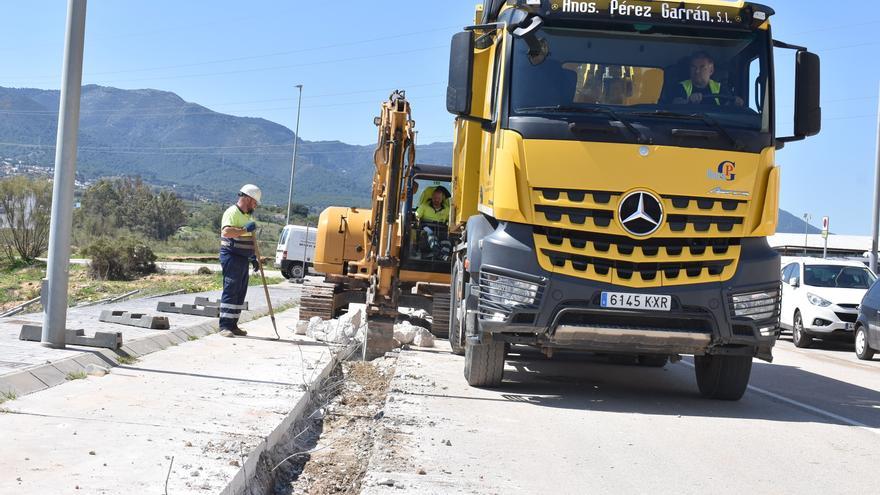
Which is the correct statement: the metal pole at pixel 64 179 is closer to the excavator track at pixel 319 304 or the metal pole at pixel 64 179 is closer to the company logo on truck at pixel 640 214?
the company logo on truck at pixel 640 214

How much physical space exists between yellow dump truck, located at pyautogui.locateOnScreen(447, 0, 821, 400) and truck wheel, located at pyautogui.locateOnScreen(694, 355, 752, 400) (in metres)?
0.61

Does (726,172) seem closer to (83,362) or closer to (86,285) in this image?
(83,362)

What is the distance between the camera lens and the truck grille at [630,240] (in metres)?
9.03

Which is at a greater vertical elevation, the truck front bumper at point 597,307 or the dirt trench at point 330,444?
Answer: the truck front bumper at point 597,307

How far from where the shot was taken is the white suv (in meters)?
20.4

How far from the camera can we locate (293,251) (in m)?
44.4

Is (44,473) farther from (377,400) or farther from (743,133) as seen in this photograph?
(743,133)

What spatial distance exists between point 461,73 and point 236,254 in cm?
532

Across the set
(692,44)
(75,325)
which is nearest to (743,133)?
(692,44)

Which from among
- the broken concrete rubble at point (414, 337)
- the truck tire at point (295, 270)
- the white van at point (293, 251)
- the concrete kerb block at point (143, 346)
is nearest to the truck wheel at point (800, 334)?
the broken concrete rubble at point (414, 337)

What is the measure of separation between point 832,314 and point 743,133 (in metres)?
12.4

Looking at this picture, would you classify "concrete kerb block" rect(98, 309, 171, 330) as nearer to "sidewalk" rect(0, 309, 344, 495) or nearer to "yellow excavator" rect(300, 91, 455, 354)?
"sidewalk" rect(0, 309, 344, 495)

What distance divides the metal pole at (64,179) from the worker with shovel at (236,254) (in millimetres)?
3740

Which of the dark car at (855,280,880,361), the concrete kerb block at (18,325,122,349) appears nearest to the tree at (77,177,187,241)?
the dark car at (855,280,880,361)
